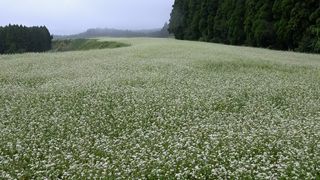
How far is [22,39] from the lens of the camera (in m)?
90.4

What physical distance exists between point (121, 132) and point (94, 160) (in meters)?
2.60

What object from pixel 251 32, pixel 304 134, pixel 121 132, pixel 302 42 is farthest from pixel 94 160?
pixel 251 32

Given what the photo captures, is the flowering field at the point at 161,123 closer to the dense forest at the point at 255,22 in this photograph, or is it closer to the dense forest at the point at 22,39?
the dense forest at the point at 255,22

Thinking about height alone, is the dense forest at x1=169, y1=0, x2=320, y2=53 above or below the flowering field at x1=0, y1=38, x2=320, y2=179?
above

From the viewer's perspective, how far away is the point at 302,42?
129 feet

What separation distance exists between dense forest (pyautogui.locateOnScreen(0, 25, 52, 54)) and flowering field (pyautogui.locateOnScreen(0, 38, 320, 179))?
65.6 meters

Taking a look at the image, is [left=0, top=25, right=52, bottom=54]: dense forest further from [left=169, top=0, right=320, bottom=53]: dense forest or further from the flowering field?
the flowering field

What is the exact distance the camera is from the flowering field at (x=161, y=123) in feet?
29.5

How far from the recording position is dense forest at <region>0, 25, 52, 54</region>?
8600 centimetres

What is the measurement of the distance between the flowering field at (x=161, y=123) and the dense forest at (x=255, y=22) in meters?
14.9

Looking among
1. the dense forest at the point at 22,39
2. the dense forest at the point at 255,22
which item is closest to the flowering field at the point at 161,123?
the dense forest at the point at 255,22

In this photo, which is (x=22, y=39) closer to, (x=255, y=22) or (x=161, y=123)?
(x=255, y=22)

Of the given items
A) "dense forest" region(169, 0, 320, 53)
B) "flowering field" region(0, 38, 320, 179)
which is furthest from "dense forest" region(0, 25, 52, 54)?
"flowering field" region(0, 38, 320, 179)

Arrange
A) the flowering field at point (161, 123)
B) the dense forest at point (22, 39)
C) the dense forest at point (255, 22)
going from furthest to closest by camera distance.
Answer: the dense forest at point (22, 39), the dense forest at point (255, 22), the flowering field at point (161, 123)
